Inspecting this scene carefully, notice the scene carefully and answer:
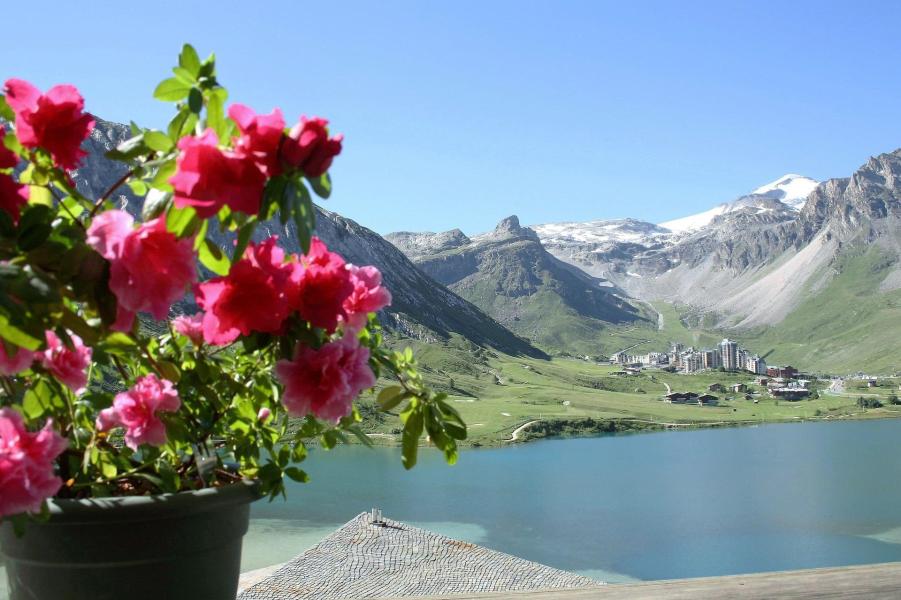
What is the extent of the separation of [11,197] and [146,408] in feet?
1.35

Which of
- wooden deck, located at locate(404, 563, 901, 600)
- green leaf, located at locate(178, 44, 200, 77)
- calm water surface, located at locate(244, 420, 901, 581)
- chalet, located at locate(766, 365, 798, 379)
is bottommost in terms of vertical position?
calm water surface, located at locate(244, 420, 901, 581)

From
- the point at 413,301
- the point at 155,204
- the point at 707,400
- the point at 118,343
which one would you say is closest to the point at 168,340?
the point at 118,343

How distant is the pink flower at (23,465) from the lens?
34.0 inches

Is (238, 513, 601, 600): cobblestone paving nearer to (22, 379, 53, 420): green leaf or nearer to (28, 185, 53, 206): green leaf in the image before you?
(22, 379, 53, 420): green leaf

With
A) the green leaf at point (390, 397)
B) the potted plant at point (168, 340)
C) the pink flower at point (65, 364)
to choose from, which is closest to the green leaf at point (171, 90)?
the potted plant at point (168, 340)

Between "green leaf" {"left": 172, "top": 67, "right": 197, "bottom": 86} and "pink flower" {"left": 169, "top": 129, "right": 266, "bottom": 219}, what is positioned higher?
"green leaf" {"left": 172, "top": 67, "right": 197, "bottom": 86}

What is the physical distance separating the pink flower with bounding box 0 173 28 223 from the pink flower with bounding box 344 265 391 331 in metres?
0.46

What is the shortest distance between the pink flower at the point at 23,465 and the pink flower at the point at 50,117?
13.7 inches

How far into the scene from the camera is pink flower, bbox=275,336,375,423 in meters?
0.96

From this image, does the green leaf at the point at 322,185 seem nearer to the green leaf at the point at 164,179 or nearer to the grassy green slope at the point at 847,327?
the green leaf at the point at 164,179

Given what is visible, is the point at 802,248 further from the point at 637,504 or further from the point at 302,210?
the point at 302,210

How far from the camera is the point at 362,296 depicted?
1174mm

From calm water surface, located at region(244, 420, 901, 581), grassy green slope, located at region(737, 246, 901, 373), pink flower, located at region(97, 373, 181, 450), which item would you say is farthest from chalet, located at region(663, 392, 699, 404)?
pink flower, located at region(97, 373, 181, 450)

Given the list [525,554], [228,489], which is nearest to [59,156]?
[228,489]
